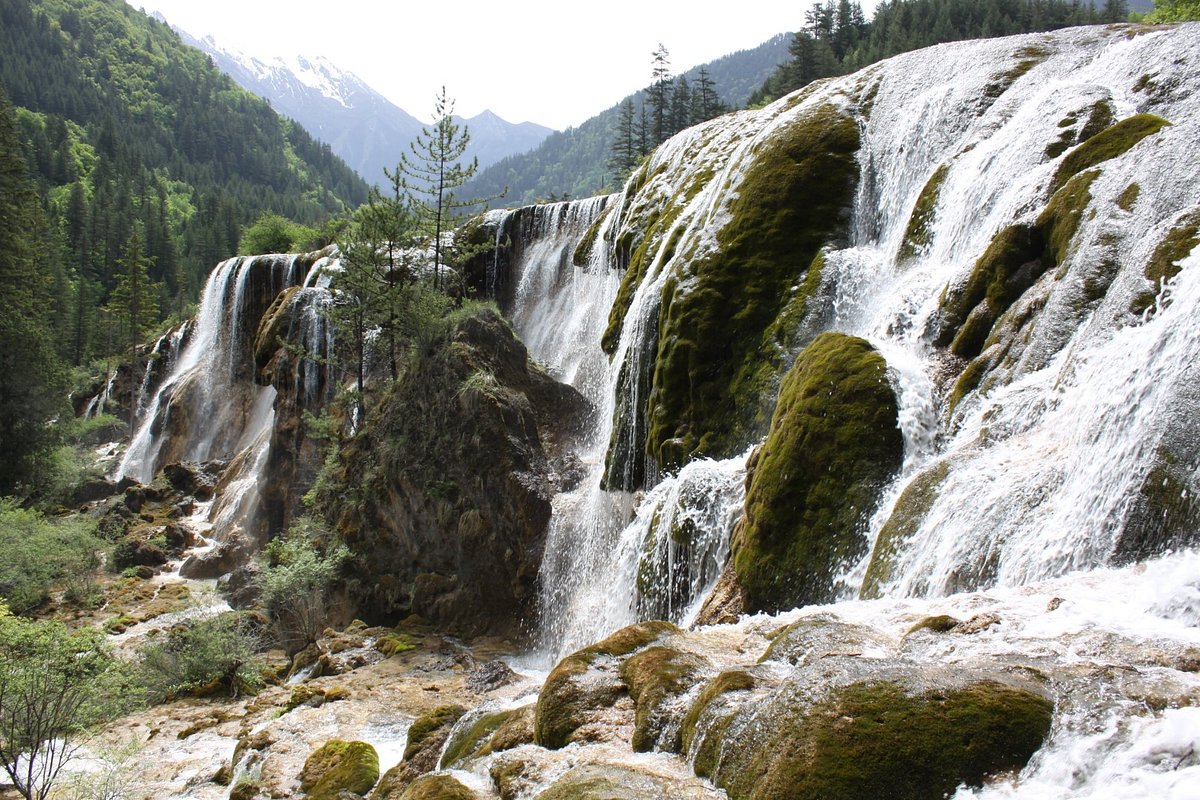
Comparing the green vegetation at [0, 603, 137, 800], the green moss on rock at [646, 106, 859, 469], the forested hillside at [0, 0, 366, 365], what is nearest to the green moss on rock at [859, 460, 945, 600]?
the green moss on rock at [646, 106, 859, 469]

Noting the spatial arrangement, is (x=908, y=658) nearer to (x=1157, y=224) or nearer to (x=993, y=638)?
(x=993, y=638)

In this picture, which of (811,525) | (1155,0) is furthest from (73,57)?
(811,525)

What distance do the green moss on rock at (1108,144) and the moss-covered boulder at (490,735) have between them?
10.4 meters

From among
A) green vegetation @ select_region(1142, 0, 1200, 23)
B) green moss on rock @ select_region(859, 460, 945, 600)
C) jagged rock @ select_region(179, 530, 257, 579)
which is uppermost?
green vegetation @ select_region(1142, 0, 1200, 23)

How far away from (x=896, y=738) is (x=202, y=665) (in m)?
17.9

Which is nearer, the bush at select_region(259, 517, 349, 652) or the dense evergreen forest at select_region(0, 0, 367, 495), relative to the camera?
the bush at select_region(259, 517, 349, 652)

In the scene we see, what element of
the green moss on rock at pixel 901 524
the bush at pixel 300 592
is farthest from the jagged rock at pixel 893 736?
the bush at pixel 300 592

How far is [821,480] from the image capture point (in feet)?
33.7

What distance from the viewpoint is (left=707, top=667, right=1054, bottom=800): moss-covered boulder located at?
3789mm

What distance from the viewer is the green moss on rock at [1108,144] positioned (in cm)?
1072

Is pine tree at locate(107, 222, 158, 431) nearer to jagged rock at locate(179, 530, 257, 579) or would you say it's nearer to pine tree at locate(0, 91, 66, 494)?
pine tree at locate(0, 91, 66, 494)

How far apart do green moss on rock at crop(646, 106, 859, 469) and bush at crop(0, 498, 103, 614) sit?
70.5 ft

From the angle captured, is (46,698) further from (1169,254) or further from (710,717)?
(1169,254)

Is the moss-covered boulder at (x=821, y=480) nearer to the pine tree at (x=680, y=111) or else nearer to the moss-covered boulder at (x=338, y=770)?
the moss-covered boulder at (x=338, y=770)
